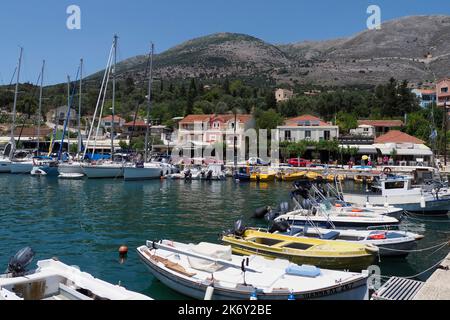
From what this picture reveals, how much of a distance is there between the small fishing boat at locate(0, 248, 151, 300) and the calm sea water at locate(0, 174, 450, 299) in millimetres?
3627

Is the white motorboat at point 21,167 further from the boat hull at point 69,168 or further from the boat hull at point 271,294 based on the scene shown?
the boat hull at point 271,294

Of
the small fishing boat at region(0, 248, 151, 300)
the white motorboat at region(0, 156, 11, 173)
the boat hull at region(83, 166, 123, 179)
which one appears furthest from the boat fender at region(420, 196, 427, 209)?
the white motorboat at region(0, 156, 11, 173)

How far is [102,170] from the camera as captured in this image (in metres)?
58.8

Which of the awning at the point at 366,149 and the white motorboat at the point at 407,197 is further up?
the awning at the point at 366,149

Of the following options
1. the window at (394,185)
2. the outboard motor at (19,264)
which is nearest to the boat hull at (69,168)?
the window at (394,185)

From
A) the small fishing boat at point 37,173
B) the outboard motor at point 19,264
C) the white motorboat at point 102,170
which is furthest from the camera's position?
the small fishing boat at point 37,173

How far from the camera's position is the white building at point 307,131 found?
77.9 meters

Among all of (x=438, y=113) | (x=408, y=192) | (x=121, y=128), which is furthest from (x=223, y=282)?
(x=121, y=128)

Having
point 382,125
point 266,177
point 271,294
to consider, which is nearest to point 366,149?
point 382,125

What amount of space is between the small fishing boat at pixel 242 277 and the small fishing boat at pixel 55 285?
2763mm

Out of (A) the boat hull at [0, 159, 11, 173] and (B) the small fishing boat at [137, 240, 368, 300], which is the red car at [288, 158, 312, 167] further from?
(B) the small fishing boat at [137, 240, 368, 300]

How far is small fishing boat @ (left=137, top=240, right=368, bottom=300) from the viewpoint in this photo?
499 inches
